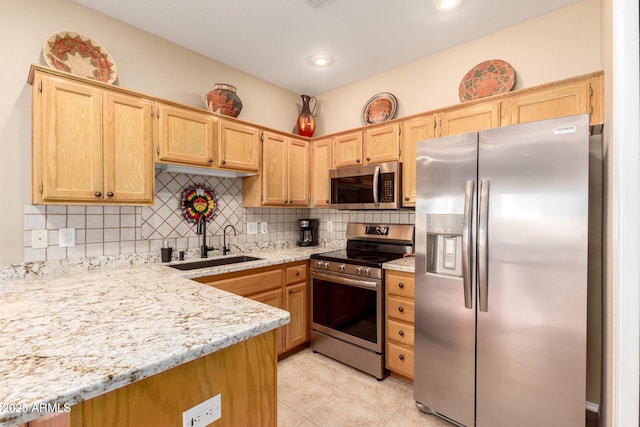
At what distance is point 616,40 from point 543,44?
5.92 ft

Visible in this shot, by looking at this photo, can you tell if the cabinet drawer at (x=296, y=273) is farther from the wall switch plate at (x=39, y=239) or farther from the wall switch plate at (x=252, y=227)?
the wall switch plate at (x=39, y=239)

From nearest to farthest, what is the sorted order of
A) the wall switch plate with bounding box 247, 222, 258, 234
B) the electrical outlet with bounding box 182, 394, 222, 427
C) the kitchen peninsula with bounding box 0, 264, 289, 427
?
the kitchen peninsula with bounding box 0, 264, 289, 427 < the electrical outlet with bounding box 182, 394, 222, 427 < the wall switch plate with bounding box 247, 222, 258, 234

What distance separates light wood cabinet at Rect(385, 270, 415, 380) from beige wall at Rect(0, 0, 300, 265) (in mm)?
2366

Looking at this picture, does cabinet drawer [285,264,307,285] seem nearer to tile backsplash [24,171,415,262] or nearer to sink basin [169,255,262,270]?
sink basin [169,255,262,270]

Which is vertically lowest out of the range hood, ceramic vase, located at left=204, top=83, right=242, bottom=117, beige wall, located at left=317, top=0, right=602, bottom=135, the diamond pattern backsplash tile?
the diamond pattern backsplash tile

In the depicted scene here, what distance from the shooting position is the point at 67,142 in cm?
174

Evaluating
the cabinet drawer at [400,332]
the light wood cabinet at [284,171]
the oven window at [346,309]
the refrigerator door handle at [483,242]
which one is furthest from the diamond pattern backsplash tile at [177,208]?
the refrigerator door handle at [483,242]

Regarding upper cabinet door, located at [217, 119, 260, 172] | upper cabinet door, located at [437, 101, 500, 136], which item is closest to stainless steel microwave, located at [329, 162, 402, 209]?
upper cabinet door, located at [437, 101, 500, 136]

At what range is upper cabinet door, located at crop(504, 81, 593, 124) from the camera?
5.84 ft

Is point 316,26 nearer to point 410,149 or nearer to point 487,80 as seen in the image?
point 410,149

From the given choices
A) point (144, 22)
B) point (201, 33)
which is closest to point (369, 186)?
point (201, 33)

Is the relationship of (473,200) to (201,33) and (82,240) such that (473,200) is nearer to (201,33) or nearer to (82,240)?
(201,33)

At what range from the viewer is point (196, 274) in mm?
1971

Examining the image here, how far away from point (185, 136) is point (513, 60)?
106 inches
